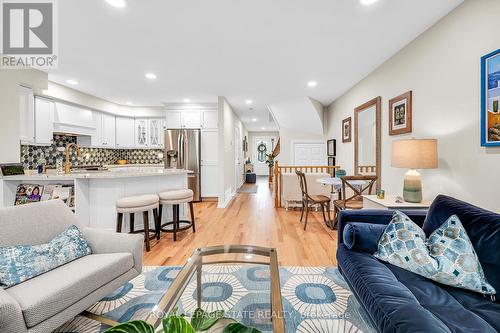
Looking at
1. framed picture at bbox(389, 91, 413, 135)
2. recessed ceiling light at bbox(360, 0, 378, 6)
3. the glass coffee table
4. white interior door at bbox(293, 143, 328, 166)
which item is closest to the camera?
the glass coffee table

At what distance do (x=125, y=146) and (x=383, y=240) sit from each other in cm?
607

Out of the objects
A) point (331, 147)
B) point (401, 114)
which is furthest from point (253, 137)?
point (401, 114)

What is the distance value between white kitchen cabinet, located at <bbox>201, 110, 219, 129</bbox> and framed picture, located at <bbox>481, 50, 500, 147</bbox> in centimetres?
480

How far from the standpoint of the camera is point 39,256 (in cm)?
137

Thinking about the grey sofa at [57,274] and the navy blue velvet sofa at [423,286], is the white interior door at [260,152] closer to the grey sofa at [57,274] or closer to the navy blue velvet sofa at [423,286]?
the navy blue velvet sofa at [423,286]

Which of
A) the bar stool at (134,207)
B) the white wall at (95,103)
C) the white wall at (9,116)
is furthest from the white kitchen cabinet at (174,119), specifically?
the bar stool at (134,207)

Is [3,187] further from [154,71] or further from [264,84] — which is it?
[264,84]

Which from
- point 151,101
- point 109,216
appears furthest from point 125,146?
point 109,216

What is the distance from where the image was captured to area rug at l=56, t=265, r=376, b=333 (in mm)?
1463

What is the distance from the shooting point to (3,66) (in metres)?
2.80

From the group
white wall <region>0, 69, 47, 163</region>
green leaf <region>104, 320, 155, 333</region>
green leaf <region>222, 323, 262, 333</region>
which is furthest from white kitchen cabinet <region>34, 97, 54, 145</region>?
green leaf <region>222, 323, 262, 333</region>

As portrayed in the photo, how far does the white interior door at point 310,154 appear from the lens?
20.7ft

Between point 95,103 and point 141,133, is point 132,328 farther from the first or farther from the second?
point 141,133

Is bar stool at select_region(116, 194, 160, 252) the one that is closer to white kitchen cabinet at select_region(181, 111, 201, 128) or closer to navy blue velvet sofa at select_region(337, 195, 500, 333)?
navy blue velvet sofa at select_region(337, 195, 500, 333)
